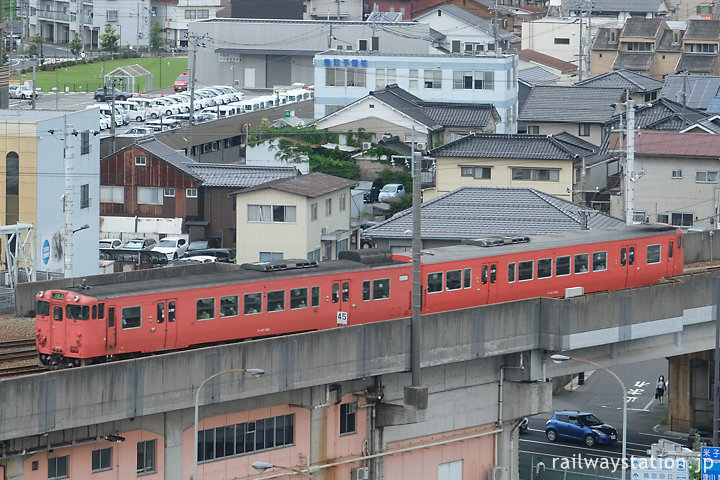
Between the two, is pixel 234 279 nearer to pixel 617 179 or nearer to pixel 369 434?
pixel 369 434

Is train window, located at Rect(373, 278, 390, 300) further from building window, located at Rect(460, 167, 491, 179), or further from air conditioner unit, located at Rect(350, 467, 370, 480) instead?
building window, located at Rect(460, 167, 491, 179)

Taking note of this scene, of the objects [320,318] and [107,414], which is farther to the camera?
[320,318]

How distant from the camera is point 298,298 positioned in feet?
93.1

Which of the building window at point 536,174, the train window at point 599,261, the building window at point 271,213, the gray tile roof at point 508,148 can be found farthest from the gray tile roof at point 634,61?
the train window at point 599,261

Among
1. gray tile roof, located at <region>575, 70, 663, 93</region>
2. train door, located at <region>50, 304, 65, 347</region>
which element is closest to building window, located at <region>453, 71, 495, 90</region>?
gray tile roof, located at <region>575, 70, 663, 93</region>

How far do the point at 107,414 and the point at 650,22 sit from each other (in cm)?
7639

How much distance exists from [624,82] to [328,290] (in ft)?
179

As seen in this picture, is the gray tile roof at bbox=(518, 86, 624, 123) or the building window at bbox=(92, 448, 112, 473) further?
the gray tile roof at bbox=(518, 86, 624, 123)

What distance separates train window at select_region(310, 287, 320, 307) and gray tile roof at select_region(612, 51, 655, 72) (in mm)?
67846

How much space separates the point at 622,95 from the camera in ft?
250

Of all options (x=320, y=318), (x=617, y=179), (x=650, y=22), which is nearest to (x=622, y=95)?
(x=617, y=179)

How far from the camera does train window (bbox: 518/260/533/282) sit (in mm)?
32219

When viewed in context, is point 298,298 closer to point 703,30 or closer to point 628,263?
point 628,263

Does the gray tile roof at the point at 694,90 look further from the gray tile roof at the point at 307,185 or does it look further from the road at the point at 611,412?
the road at the point at 611,412
